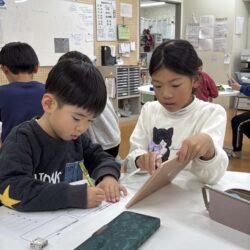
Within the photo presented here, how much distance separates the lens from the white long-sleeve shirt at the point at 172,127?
1.25m

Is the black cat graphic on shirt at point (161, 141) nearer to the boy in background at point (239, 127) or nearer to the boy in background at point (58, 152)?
the boy in background at point (58, 152)

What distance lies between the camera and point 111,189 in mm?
985

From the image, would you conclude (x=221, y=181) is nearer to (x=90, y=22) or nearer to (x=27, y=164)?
(x=27, y=164)

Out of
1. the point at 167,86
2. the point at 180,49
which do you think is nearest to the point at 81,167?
the point at 167,86

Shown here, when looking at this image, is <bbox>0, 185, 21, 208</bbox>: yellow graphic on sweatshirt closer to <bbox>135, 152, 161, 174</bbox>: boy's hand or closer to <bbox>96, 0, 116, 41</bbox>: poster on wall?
<bbox>135, 152, 161, 174</bbox>: boy's hand

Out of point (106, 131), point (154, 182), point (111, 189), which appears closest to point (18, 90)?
point (106, 131)

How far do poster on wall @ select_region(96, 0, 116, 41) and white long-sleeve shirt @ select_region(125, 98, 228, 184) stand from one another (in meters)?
3.55

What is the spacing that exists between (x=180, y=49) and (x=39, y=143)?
0.62m

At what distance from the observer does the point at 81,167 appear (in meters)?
1.16

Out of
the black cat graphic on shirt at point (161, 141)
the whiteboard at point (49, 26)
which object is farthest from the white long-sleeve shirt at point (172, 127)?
the whiteboard at point (49, 26)

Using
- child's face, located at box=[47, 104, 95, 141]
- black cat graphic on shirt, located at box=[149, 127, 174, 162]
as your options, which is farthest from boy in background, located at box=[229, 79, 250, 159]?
child's face, located at box=[47, 104, 95, 141]

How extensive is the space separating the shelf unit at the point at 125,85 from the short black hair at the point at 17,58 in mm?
2655

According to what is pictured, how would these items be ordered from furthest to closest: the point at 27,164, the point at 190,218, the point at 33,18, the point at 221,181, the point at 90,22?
the point at 90,22, the point at 33,18, the point at 221,181, the point at 27,164, the point at 190,218

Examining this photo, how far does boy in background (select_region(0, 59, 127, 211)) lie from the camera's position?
0.88 meters
